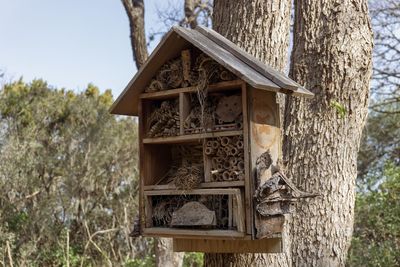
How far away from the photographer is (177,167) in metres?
2.61

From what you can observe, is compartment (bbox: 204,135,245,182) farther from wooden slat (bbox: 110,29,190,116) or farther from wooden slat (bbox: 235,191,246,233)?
wooden slat (bbox: 110,29,190,116)

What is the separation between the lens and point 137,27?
6102 mm

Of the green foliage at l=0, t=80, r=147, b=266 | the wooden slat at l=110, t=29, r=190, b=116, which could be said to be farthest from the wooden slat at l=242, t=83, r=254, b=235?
the green foliage at l=0, t=80, r=147, b=266

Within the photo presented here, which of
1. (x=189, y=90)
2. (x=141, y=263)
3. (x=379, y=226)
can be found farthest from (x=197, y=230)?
(x=141, y=263)

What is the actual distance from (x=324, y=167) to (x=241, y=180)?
3.29 ft

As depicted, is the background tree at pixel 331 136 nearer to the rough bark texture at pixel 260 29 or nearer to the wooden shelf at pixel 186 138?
the rough bark texture at pixel 260 29

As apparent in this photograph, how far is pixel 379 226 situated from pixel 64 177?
4332 millimetres

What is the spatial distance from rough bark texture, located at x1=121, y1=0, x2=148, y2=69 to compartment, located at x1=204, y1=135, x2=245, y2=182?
12.5ft

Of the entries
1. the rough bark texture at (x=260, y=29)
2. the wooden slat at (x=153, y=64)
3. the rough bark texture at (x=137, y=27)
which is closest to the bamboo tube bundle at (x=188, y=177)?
the wooden slat at (x=153, y=64)

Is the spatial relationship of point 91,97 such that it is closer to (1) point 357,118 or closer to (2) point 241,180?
(1) point 357,118

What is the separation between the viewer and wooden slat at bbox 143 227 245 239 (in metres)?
2.25

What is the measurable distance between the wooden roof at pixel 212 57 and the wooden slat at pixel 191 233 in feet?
1.88

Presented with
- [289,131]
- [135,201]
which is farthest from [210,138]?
[135,201]

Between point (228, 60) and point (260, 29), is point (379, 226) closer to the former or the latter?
point (260, 29)
